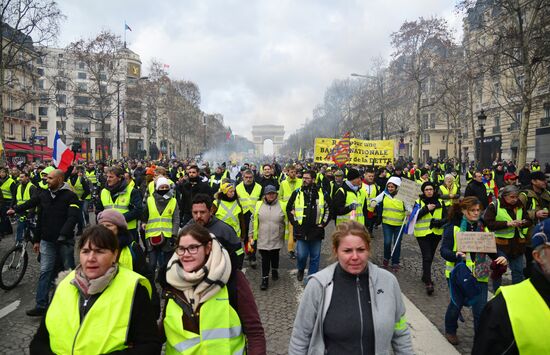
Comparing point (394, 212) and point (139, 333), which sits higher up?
point (394, 212)

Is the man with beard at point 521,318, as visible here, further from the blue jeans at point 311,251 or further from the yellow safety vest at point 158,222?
the yellow safety vest at point 158,222

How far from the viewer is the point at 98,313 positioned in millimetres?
2223

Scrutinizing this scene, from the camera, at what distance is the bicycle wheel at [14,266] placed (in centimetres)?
668

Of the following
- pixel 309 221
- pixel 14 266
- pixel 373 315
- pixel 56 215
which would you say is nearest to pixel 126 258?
pixel 373 315

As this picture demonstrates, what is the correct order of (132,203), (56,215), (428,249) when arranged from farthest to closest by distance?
(428,249), (132,203), (56,215)

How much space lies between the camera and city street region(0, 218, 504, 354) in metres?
4.57

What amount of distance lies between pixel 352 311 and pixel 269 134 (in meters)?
172

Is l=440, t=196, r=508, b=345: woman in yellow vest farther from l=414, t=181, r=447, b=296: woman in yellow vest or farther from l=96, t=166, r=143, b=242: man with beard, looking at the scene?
l=96, t=166, r=143, b=242: man with beard

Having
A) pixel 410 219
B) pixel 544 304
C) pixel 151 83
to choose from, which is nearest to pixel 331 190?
pixel 410 219

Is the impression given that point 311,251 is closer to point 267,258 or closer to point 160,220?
point 267,258

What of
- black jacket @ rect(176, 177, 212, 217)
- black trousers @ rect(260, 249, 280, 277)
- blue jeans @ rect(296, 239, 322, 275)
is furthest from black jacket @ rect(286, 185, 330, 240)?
black jacket @ rect(176, 177, 212, 217)

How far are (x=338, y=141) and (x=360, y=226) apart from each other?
52.8 feet

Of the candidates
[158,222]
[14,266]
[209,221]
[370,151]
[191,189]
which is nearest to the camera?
[209,221]

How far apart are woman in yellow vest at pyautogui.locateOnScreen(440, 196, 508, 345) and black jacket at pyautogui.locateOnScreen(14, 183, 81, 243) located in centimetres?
480
